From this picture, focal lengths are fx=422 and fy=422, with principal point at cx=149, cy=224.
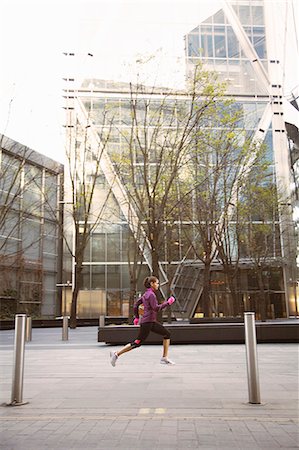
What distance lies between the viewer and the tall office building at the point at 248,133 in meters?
33.4

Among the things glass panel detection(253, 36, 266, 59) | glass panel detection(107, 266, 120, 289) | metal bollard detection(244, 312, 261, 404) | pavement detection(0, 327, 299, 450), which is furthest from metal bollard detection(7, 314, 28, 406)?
glass panel detection(253, 36, 266, 59)

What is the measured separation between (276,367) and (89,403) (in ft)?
14.9

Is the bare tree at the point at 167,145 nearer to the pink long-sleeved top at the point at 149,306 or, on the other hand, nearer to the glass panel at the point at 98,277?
the pink long-sleeved top at the point at 149,306

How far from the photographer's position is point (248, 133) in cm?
3597

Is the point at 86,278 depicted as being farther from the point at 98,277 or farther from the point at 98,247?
the point at 98,247

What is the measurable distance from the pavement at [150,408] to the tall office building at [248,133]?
23.2m

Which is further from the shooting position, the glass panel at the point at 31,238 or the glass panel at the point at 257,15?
the glass panel at the point at 257,15

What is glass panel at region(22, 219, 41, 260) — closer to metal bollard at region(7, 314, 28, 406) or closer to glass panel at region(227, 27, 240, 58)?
glass panel at region(227, 27, 240, 58)

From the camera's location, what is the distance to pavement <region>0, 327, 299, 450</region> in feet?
12.6

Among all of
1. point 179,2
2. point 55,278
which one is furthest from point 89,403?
point 179,2

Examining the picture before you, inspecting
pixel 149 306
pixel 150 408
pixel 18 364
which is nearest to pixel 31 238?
pixel 149 306

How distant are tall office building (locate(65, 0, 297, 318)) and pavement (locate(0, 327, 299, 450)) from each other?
23.2 m

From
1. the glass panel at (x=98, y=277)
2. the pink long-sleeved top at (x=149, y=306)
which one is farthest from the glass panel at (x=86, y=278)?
the pink long-sleeved top at (x=149, y=306)

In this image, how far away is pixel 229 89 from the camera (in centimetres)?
3800
